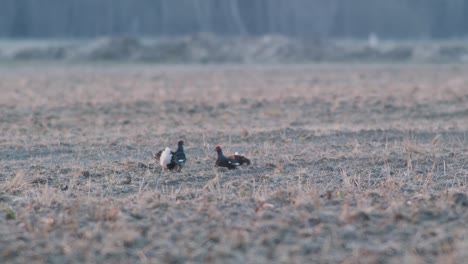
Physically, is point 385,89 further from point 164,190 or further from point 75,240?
point 75,240

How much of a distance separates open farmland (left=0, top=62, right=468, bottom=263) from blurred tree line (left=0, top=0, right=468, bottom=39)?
2153 inches

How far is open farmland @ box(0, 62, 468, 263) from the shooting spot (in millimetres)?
6848

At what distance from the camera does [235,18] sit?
76688 mm

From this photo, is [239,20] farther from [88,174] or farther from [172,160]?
[88,174]

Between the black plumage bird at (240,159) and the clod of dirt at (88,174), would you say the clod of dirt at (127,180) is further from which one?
the black plumage bird at (240,159)

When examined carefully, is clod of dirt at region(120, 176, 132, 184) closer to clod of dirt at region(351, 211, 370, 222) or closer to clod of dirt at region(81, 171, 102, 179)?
clod of dirt at region(81, 171, 102, 179)

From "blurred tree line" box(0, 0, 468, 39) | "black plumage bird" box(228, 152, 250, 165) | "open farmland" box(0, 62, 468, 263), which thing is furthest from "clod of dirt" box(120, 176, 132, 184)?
"blurred tree line" box(0, 0, 468, 39)

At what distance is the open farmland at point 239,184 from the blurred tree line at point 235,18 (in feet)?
179

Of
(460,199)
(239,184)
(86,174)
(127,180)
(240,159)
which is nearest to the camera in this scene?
(460,199)

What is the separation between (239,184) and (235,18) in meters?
68.0

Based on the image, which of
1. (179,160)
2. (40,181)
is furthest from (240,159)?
(40,181)

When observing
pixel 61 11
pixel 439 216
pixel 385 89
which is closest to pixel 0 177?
pixel 439 216

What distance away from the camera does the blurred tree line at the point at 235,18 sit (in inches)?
2936

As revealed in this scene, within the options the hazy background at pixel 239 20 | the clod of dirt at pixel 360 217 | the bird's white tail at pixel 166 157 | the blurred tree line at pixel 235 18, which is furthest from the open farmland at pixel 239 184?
the blurred tree line at pixel 235 18
